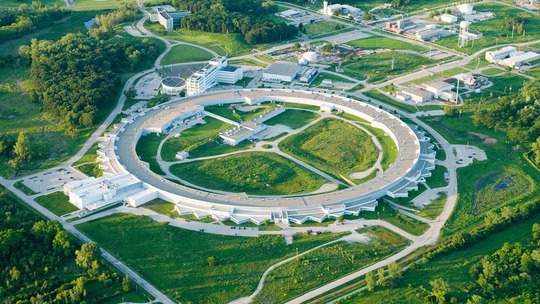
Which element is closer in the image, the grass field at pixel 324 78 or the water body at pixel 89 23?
the grass field at pixel 324 78

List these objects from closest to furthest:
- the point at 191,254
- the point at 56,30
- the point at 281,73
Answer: the point at 191,254 < the point at 281,73 < the point at 56,30

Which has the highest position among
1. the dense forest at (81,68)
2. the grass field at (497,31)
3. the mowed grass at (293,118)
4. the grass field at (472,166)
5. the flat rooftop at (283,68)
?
the dense forest at (81,68)

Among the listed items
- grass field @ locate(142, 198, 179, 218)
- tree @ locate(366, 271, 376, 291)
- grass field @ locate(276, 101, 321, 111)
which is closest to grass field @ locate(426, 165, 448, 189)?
tree @ locate(366, 271, 376, 291)

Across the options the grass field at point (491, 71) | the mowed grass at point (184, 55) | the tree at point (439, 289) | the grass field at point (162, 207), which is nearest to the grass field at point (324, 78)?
the mowed grass at point (184, 55)

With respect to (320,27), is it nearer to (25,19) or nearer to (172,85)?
(172,85)

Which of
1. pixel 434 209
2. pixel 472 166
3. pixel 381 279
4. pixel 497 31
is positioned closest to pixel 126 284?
pixel 381 279

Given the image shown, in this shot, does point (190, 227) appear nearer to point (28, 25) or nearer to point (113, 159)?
point (113, 159)

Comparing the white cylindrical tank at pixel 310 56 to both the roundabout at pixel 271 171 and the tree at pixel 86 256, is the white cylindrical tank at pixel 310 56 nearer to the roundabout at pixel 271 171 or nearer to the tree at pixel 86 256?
the roundabout at pixel 271 171
